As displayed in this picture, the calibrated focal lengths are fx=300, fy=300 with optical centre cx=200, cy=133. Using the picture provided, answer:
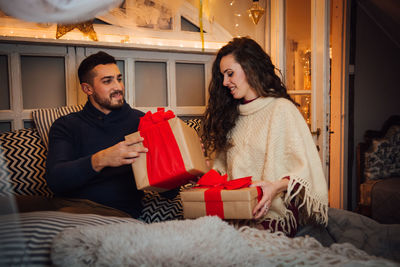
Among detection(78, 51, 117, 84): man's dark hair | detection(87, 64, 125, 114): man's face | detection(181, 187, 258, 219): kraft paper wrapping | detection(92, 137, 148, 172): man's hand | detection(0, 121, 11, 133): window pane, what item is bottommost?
detection(181, 187, 258, 219): kraft paper wrapping

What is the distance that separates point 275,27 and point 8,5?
212 cm

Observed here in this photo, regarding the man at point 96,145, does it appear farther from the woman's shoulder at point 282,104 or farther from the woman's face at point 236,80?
the woman's shoulder at point 282,104

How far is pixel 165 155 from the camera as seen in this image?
1.06 m

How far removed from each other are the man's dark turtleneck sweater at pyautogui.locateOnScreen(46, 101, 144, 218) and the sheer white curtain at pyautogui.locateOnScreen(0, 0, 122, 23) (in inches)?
29.3

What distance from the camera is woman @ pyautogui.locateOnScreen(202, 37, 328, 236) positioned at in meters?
1.24

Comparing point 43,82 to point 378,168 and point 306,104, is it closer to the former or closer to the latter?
point 306,104

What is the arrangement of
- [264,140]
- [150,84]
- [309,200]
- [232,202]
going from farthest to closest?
[150,84] < [264,140] < [309,200] < [232,202]

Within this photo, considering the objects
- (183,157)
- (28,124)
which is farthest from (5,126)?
(183,157)

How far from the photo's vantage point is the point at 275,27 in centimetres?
233

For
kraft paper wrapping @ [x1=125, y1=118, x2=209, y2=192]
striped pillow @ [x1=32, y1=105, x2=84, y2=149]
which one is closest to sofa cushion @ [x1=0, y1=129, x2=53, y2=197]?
striped pillow @ [x1=32, y1=105, x2=84, y2=149]

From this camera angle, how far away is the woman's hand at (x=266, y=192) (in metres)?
1.05

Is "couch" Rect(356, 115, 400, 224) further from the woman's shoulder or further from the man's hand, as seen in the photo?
the man's hand

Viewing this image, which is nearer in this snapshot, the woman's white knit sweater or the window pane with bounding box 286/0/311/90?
the woman's white knit sweater

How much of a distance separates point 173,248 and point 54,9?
52 centimetres
